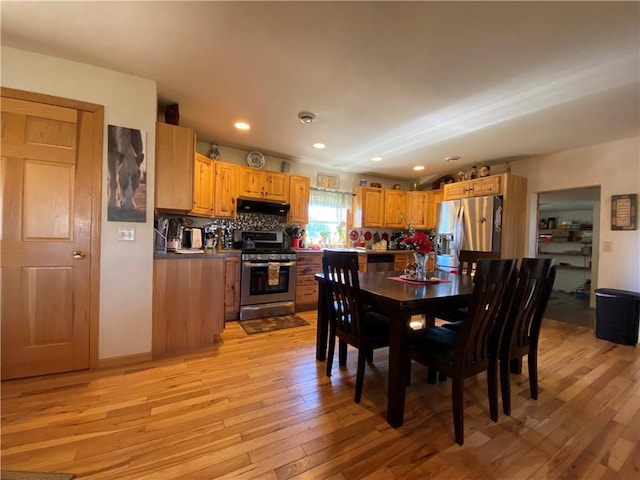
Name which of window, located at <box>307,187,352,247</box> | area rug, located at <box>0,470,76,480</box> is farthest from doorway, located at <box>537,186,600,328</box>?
area rug, located at <box>0,470,76,480</box>

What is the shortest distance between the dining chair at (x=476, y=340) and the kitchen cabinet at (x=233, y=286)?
2.48m

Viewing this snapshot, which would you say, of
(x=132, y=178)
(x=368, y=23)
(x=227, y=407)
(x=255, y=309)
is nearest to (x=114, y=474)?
(x=227, y=407)

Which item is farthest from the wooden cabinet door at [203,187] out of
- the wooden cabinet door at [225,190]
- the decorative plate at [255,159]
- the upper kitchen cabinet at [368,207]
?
the upper kitchen cabinet at [368,207]

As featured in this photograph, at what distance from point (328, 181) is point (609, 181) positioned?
3844 millimetres

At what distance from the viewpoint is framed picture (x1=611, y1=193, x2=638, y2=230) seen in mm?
3230

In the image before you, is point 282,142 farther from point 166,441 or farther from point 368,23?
point 166,441

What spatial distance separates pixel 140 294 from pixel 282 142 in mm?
2545

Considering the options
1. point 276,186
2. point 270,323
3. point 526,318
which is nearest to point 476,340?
point 526,318

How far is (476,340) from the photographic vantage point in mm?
1635

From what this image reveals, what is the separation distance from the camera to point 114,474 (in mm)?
1277

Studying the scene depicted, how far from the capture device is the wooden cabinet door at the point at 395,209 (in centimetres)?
533

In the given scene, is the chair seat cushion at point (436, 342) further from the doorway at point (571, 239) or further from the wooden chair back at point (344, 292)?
the doorway at point (571, 239)

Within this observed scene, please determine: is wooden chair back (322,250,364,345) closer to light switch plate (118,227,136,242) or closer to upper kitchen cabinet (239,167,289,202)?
light switch plate (118,227,136,242)

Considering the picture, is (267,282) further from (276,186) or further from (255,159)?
(255,159)
